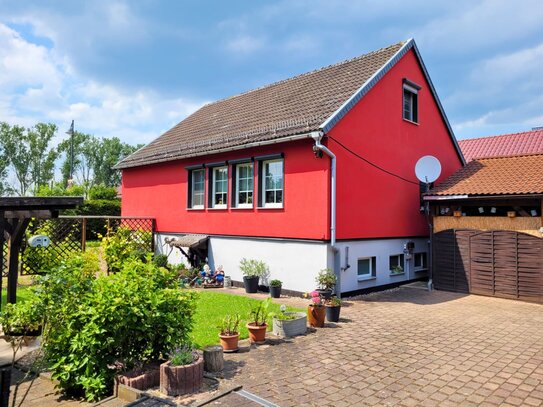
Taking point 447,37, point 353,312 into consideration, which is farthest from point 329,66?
point 353,312

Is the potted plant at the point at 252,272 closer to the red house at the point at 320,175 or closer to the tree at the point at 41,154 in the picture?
the red house at the point at 320,175

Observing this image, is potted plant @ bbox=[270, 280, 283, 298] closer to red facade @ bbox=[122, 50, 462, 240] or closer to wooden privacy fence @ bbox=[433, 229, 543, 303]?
red facade @ bbox=[122, 50, 462, 240]

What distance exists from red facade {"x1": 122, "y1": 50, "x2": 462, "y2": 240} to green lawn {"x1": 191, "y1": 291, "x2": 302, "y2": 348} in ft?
8.04

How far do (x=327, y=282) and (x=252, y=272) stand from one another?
313 centimetres

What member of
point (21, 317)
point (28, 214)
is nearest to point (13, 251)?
point (28, 214)

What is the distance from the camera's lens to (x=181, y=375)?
4.70m

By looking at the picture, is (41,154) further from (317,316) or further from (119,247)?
(317,316)

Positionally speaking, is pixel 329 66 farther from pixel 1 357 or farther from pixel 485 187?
pixel 1 357

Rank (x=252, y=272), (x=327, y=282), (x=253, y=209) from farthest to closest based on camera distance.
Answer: (x=253, y=209) → (x=252, y=272) → (x=327, y=282)

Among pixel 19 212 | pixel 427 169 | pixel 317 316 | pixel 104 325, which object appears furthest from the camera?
pixel 427 169

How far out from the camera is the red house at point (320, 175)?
11250mm

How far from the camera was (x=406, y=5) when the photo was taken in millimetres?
8898

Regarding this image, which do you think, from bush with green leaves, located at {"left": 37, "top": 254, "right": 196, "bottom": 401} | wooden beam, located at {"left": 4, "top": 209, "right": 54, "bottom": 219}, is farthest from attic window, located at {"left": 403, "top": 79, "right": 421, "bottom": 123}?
wooden beam, located at {"left": 4, "top": 209, "right": 54, "bottom": 219}

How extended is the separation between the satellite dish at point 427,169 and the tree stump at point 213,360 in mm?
10627
